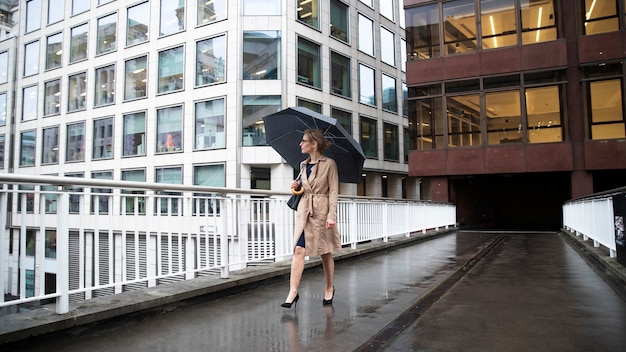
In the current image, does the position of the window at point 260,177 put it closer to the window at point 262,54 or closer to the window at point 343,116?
the window at point 262,54

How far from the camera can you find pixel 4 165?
3434 centimetres

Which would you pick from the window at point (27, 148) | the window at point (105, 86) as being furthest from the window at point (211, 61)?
the window at point (27, 148)

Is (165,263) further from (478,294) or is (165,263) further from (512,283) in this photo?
(512,283)

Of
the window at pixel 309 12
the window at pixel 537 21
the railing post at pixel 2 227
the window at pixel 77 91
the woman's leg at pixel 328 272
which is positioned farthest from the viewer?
the window at pixel 77 91

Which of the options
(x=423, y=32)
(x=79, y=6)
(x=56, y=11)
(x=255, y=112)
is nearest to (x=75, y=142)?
(x=79, y=6)

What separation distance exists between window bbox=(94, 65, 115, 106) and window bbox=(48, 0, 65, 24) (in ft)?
21.0

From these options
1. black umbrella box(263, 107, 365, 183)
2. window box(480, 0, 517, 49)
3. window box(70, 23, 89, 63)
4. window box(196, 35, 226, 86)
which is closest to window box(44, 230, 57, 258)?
black umbrella box(263, 107, 365, 183)

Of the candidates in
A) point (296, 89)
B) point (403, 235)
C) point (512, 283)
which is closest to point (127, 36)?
point (296, 89)

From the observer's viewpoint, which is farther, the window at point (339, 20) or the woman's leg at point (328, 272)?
the window at point (339, 20)

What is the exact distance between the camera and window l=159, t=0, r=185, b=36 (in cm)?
2575

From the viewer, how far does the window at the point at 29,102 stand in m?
A: 32.9

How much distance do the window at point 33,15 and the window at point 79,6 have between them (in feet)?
14.0

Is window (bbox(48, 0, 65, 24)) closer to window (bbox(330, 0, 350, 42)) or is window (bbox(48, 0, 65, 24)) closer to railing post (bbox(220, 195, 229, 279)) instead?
window (bbox(330, 0, 350, 42))

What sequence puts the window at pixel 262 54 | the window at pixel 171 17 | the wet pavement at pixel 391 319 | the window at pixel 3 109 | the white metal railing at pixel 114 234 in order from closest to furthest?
the wet pavement at pixel 391 319
the white metal railing at pixel 114 234
the window at pixel 262 54
the window at pixel 171 17
the window at pixel 3 109
